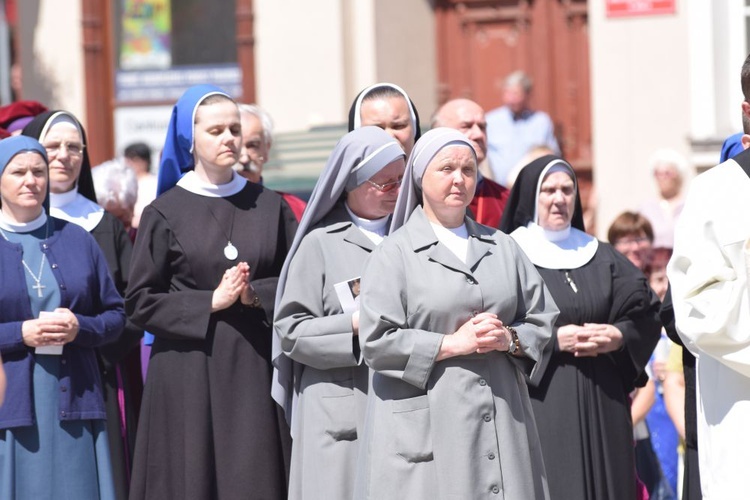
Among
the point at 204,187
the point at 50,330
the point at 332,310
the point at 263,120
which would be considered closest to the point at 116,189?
the point at 263,120

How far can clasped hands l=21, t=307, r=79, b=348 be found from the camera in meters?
6.02

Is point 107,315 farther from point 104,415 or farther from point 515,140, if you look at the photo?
point 515,140

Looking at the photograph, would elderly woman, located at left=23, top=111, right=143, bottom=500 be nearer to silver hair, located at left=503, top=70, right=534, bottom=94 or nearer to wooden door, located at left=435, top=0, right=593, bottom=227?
silver hair, located at left=503, top=70, right=534, bottom=94

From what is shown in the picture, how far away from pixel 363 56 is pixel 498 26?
1430 millimetres

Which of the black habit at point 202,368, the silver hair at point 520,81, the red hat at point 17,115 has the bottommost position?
the black habit at point 202,368

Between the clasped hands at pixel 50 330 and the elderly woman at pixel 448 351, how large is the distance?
151 centimetres

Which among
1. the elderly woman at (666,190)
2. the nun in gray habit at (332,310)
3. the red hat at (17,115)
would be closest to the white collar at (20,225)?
the nun in gray habit at (332,310)

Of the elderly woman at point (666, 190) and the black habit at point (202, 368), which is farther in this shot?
the elderly woman at point (666, 190)

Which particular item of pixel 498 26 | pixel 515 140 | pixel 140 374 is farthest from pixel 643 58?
pixel 140 374

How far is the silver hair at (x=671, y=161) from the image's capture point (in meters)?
10.7

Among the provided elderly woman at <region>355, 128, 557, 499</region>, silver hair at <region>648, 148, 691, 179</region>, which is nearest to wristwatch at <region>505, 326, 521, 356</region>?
elderly woman at <region>355, 128, 557, 499</region>

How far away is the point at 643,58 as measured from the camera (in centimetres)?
1131

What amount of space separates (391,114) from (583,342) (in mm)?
1320

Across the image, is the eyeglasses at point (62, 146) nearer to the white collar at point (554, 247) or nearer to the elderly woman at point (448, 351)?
the white collar at point (554, 247)
